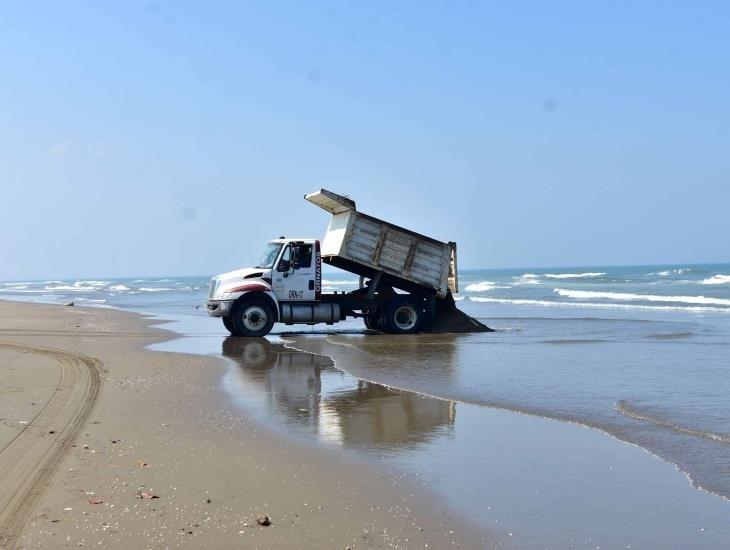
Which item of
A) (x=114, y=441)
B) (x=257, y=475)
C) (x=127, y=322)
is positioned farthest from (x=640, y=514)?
(x=127, y=322)

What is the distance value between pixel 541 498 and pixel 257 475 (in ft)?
6.83

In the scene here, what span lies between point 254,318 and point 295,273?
4.84ft

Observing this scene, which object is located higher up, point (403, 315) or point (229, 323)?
point (403, 315)

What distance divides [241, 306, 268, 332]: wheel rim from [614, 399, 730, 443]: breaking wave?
11.4 m

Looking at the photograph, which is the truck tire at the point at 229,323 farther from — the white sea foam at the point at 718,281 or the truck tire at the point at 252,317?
the white sea foam at the point at 718,281

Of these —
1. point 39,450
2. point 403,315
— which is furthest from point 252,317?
point 39,450

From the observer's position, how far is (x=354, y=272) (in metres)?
21.7

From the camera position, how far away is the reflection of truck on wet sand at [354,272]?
787 inches

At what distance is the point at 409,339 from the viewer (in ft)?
65.5

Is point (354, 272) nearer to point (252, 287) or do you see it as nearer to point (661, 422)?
point (252, 287)

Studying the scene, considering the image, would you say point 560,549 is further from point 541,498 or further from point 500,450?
point 500,450

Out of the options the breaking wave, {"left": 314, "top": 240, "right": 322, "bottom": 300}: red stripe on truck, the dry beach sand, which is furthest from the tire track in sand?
{"left": 314, "top": 240, "right": 322, "bottom": 300}: red stripe on truck

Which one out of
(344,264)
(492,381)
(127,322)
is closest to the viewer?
(492,381)

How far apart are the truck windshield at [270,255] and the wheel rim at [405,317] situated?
139 inches
